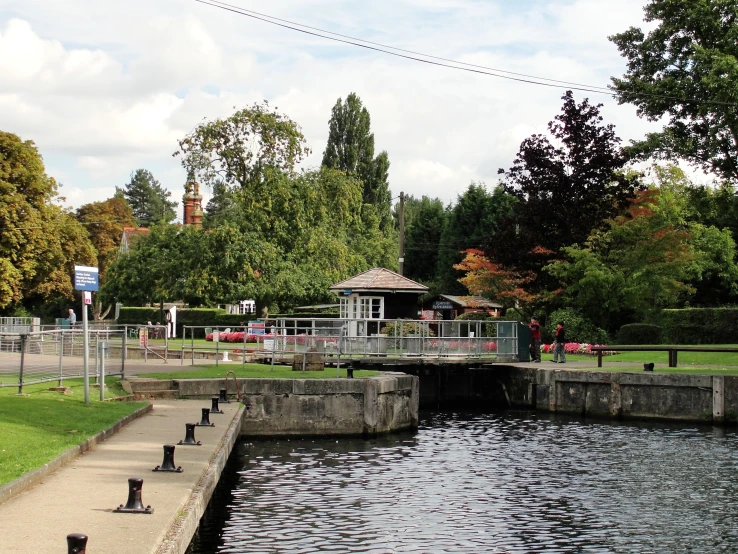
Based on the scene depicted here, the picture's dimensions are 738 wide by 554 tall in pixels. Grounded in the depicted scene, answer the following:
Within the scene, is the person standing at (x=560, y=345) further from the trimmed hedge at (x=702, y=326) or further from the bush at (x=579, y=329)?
the trimmed hedge at (x=702, y=326)

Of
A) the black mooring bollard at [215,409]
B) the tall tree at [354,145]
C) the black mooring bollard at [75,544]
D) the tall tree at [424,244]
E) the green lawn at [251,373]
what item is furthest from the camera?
the tall tree at [424,244]

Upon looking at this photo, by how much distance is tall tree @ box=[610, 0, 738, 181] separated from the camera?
42625 millimetres

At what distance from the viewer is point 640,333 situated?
4419cm

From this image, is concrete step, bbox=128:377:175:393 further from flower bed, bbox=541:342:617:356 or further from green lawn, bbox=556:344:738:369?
flower bed, bbox=541:342:617:356

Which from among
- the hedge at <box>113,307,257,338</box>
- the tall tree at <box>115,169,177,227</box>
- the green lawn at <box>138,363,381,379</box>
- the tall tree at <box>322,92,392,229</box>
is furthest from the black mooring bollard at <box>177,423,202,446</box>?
the tall tree at <box>115,169,177,227</box>

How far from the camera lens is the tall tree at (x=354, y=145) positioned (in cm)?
8856

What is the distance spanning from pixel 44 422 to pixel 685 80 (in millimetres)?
35859

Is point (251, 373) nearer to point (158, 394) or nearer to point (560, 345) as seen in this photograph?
point (158, 394)

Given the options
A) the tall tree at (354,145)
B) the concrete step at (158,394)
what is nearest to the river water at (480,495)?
the concrete step at (158,394)

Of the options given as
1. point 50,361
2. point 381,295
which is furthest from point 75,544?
point 381,295

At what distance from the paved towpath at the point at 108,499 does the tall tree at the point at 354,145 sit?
2825 inches

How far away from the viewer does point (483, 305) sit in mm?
59938

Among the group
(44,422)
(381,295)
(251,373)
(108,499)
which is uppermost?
(381,295)

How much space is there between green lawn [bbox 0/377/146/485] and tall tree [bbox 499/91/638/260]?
28411 mm
